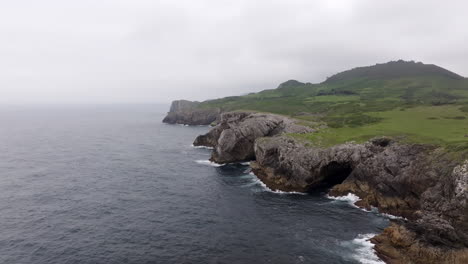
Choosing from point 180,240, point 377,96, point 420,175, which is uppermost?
point 377,96

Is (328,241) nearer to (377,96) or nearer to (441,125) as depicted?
Answer: (441,125)

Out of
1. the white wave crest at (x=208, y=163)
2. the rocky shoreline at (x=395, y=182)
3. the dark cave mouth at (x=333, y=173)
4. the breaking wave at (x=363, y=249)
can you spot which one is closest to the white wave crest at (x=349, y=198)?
the rocky shoreline at (x=395, y=182)

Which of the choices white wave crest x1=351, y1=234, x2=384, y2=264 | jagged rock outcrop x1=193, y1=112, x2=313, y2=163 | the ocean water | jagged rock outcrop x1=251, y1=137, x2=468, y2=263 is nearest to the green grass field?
jagged rock outcrop x1=251, y1=137, x2=468, y2=263

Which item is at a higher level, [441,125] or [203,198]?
[441,125]

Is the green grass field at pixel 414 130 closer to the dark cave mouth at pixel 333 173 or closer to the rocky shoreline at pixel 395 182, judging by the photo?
the rocky shoreline at pixel 395 182

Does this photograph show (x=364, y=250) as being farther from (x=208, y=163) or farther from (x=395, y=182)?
(x=208, y=163)

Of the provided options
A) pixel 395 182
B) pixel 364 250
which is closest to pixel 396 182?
pixel 395 182

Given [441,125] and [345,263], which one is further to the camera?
[441,125]

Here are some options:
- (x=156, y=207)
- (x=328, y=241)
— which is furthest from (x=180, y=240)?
(x=328, y=241)

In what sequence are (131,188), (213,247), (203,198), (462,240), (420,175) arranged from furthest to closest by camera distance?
(131,188), (203,198), (420,175), (213,247), (462,240)
